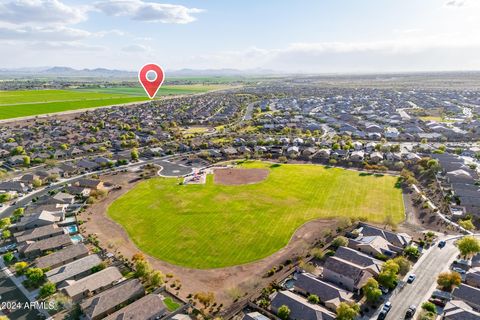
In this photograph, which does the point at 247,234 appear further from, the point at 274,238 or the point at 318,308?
the point at 318,308

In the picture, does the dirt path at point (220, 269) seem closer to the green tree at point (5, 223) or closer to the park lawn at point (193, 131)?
the green tree at point (5, 223)

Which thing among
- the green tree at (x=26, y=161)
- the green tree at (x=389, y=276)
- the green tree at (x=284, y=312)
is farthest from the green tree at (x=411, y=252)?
the green tree at (x=26, y=161)

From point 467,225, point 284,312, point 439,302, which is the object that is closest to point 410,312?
point 439,302

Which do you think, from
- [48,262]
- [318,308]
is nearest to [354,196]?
[318,308]

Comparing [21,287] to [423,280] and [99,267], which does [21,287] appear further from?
[423,280]

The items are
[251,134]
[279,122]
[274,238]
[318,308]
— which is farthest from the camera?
[279,122]

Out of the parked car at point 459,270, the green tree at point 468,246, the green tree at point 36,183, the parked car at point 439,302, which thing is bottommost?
the parked car at point 439,302
